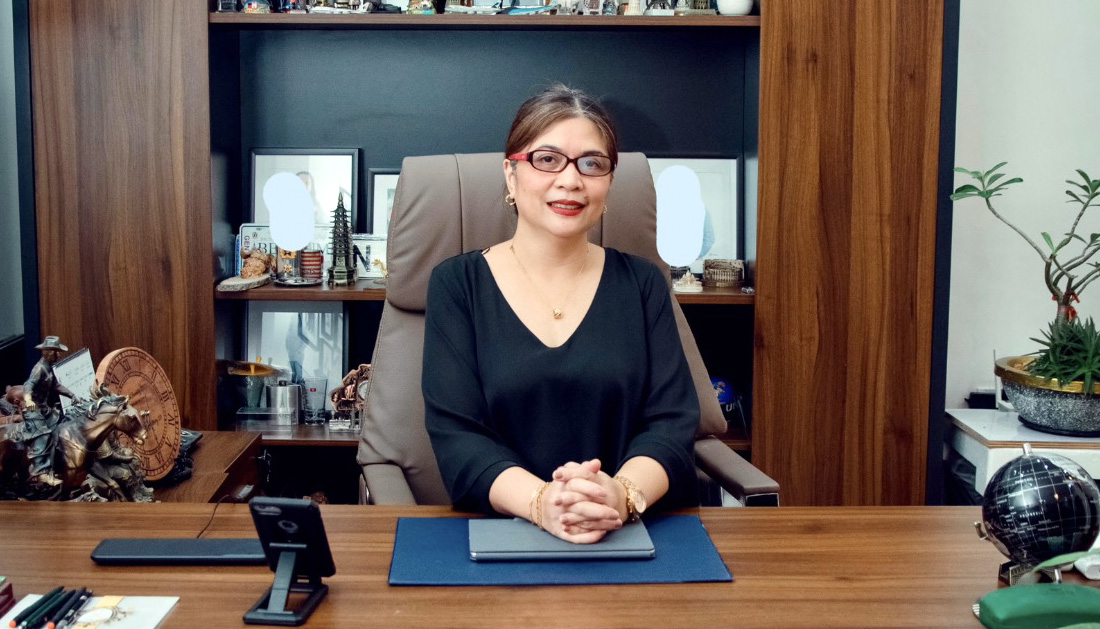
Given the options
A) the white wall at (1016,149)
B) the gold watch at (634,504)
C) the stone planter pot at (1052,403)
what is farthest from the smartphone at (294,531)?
the white wall at (1016,149)

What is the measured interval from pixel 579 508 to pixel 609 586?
0.48 ft

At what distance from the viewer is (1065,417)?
2402mm

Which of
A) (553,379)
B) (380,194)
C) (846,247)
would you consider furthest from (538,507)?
(380,194)

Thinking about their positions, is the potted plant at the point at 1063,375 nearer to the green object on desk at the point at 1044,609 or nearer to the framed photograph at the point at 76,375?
the green object on desk at the point at 1044,609

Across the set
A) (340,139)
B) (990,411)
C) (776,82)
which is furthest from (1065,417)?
(340,139)

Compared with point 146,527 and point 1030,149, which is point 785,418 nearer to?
point 1030,149

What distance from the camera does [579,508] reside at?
1.25 meters

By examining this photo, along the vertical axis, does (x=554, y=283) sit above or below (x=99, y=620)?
above

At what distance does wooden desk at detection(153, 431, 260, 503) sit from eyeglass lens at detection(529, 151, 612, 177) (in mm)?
806

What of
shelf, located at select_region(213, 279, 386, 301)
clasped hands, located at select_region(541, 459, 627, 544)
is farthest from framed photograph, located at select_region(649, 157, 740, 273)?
clasped hands, located at select_region(541, 459, 627, 544)

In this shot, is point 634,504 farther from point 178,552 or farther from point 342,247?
point 342,247

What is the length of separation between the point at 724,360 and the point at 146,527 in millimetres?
1937

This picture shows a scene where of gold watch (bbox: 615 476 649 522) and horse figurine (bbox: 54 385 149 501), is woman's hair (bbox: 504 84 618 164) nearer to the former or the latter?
gold watch (bbox: 615 476 649 522)

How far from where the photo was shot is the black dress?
63.6 inches
